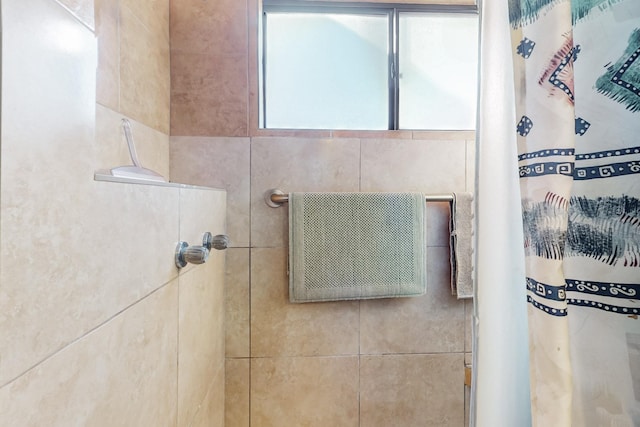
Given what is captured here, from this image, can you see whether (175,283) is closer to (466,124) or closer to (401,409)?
(401,409)

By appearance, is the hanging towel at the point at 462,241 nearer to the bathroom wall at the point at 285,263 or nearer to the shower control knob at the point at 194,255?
the bathroom wall at the point at 285,263

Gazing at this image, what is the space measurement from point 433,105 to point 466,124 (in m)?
0.17

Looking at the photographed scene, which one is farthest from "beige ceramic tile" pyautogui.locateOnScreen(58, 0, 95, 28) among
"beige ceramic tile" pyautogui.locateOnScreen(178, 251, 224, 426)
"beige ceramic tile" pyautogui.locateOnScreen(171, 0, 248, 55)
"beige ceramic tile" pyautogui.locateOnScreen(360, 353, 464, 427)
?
"beige ceramic tile" pyautogui.locateOnScreen(360, 353, 464, 427)

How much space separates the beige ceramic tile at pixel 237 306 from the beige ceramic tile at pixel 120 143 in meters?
0.43

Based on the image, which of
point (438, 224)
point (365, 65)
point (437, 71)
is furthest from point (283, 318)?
point (437, 71)

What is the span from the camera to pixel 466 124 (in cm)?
136

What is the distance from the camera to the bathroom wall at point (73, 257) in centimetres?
27

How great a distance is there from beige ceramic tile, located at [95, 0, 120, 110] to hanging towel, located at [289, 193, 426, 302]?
2.01 feet

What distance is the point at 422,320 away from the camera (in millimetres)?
1228

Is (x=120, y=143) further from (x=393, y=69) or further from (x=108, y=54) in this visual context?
(x=393, y=69)

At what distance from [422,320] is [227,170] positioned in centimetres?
99

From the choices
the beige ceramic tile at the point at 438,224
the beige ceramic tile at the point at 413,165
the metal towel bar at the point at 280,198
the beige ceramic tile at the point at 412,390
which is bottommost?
the beige ceramic tile at the point at 412,390

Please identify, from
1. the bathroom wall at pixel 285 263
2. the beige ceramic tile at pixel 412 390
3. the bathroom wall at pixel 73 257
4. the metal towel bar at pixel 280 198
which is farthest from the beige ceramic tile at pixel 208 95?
the beige ceramic tile at pixel 412 390

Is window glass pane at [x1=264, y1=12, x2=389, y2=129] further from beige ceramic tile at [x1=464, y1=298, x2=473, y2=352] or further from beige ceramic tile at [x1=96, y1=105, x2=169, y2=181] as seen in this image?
beige ceramic tile at [x1=464, y1=298, x2=473, y2=352]
